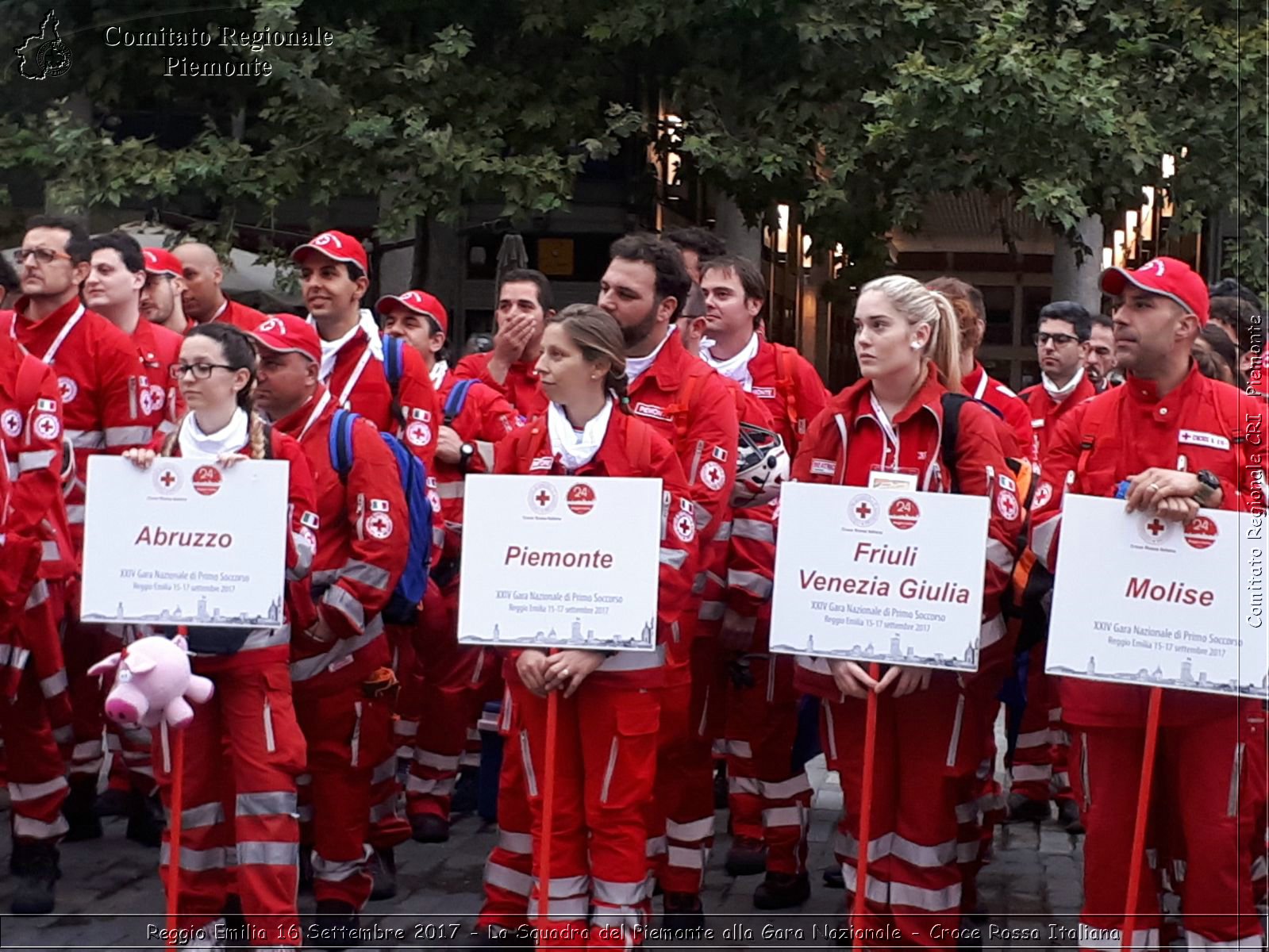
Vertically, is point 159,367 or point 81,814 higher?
point 159,367

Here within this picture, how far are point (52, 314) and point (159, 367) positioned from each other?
2.18 ft

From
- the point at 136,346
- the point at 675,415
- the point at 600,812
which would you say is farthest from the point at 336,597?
the point at 136,346

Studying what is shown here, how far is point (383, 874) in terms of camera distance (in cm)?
746

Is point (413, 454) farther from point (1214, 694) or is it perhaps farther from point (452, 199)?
point (452, 199)

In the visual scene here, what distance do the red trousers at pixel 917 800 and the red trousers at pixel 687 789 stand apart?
74 centimetres

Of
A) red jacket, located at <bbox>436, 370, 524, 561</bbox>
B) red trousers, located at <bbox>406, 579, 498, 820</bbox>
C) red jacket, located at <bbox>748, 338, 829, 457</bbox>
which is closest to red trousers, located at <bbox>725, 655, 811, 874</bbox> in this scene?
red jacket, located at <bbox>748, 338, 829, 457</bbox>

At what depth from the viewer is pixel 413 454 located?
7324 millimetres

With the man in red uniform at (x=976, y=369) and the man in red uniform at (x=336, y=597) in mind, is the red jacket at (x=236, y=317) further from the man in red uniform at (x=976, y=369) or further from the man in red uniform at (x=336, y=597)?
the man in red uniform at (x=976, y=369)

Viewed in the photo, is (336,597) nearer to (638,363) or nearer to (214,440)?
(214,440)

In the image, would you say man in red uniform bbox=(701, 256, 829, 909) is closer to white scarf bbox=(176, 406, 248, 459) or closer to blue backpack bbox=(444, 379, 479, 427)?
blue backpack bbox=(444, 379, 479, 427)

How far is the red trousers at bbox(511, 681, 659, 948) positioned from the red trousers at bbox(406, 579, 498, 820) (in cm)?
248

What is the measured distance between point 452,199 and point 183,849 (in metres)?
8.64

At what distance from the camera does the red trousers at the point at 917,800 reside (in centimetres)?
610

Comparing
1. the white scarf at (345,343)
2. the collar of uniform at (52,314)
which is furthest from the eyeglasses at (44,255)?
the white scarf at (345,343)
